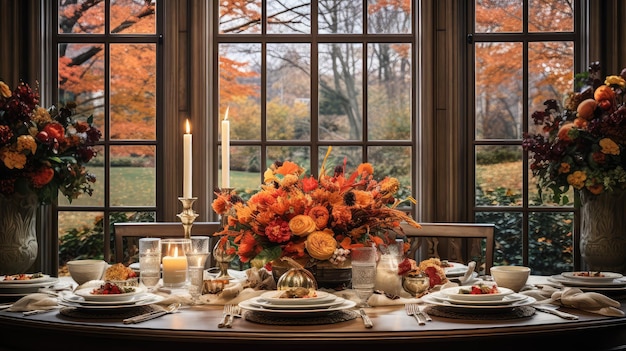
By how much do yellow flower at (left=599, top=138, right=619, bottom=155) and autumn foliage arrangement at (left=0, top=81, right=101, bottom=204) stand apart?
1988 millimetres

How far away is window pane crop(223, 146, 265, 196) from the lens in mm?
4105

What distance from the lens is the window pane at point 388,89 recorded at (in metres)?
4.08

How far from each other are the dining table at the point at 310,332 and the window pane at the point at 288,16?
234cm

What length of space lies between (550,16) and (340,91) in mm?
1105

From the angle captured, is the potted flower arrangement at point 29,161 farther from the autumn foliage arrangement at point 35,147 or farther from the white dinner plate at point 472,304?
the white dinner plate at point 472,304

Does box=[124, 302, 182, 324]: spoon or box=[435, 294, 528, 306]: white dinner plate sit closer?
box=[124, 302, 182, 324]: spoon

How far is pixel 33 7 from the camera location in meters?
3.95

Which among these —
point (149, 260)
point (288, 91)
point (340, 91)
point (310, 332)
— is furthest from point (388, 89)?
point (310, 332)

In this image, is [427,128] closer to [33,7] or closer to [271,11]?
[271,11]

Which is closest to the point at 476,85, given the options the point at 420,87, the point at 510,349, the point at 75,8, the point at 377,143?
the point at 420,87

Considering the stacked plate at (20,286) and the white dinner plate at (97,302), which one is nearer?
the white dinner plate at (97,302)

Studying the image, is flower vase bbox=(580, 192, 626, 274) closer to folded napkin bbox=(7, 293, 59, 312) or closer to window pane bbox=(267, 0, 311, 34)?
window pane bbox=(267, 0, 311, 34)

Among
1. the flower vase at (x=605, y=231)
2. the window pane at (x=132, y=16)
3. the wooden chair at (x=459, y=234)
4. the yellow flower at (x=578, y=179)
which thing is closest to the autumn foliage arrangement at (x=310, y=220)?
the wooden chair at (x=459, y=234)

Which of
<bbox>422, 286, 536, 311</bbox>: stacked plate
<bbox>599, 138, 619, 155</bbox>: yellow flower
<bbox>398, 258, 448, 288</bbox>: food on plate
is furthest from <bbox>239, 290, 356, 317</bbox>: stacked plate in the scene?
<bbox>599, 138, 619, 155</bbox>: yellow flower
